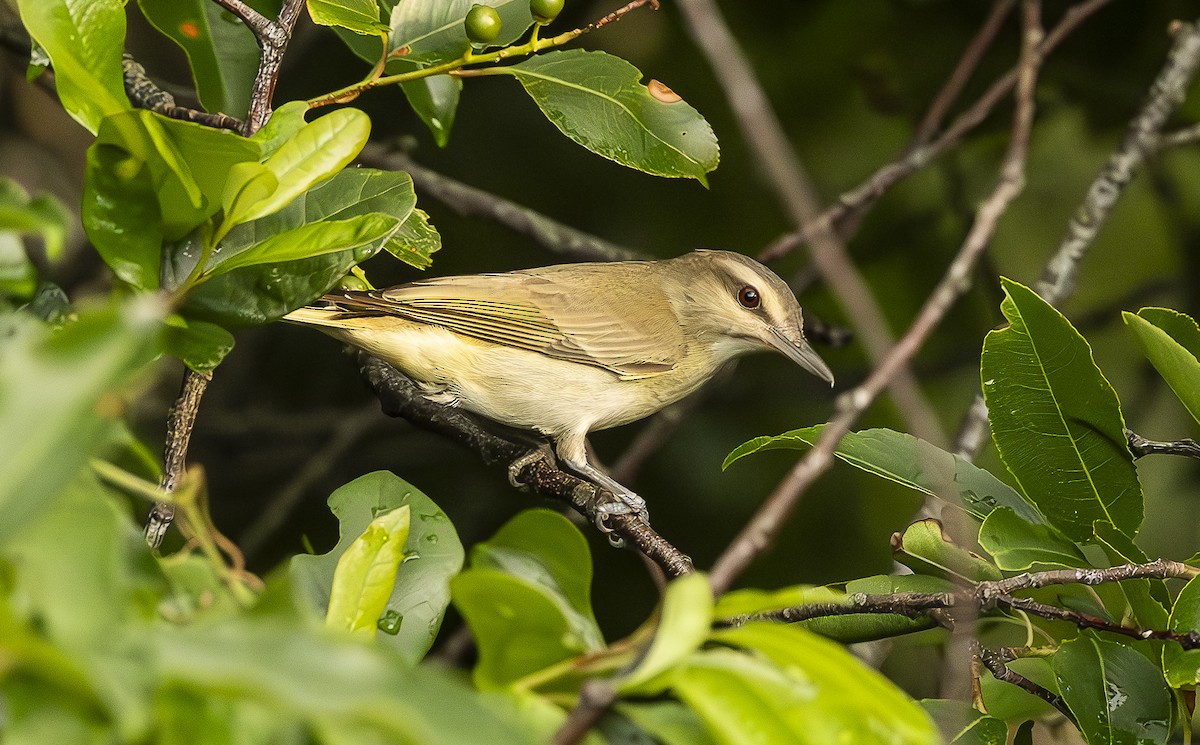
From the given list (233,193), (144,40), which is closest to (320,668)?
(233,193)

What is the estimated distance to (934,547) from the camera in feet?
5.73

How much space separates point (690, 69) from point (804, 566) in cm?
227

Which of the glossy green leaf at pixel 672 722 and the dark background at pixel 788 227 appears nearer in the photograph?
the glossy green leaf at pixel 672 722

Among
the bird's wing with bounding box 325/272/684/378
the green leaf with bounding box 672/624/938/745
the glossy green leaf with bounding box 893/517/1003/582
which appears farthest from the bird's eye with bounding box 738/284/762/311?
the green leaf with bounding box 672/624/938/745

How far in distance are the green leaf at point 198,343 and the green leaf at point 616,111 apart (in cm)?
72

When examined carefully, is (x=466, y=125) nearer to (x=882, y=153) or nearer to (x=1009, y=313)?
(x=882, y=153)

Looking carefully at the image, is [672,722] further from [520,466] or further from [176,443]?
[520,466]

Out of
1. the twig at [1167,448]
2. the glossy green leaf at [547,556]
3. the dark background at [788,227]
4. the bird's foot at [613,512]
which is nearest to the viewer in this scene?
the glossy green leaf at [547,556]

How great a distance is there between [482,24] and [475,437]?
184 centimetres

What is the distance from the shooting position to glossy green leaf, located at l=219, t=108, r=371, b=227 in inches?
52.9

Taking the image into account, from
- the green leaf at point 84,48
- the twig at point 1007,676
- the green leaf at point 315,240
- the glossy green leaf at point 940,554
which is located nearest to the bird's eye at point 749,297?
the glossy green leaf at point 940,554

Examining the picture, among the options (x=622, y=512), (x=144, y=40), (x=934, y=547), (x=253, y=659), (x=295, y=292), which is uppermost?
(x=253, y=659)

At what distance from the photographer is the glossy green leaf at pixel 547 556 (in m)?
1.14

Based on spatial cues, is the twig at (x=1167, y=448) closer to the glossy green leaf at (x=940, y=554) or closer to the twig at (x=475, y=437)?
the glossy green leaf at (x=940, y=554)
